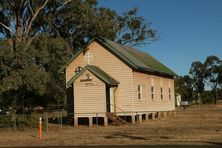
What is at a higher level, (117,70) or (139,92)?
(117,70)

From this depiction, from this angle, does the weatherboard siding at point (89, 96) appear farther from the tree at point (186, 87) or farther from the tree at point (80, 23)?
the tree at point (186, 87)

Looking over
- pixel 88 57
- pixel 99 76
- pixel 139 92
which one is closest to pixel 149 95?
pixel 139 92

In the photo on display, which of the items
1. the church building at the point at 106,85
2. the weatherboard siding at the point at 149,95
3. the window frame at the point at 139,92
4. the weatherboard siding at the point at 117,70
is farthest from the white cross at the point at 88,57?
the window frame at the point at 139,92

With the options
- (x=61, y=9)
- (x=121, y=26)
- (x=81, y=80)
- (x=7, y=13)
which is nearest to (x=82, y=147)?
(x=81, y=80)

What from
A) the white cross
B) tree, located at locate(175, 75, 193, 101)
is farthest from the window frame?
tree, located at locate(175, 75, 193, 101)

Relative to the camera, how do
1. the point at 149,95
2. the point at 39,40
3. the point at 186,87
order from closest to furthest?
the point at 39,40 < the point at 149,95 < the point at 186,87

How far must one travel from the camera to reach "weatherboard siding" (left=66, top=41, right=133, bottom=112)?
3809cm

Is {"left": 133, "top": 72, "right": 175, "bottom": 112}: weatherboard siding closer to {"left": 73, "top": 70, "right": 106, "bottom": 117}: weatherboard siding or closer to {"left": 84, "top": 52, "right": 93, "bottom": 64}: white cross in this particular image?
{"left": 73, "top": 70, "right": 106, "bottom": 117}: weatherboard siding

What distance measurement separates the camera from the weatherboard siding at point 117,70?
38094mm

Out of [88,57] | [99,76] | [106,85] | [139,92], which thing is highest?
[88,57]

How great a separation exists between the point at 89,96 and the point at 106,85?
5.43 feet

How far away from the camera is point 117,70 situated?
38.6 m

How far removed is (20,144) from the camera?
24.0 meters

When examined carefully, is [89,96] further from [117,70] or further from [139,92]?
[139,92]
